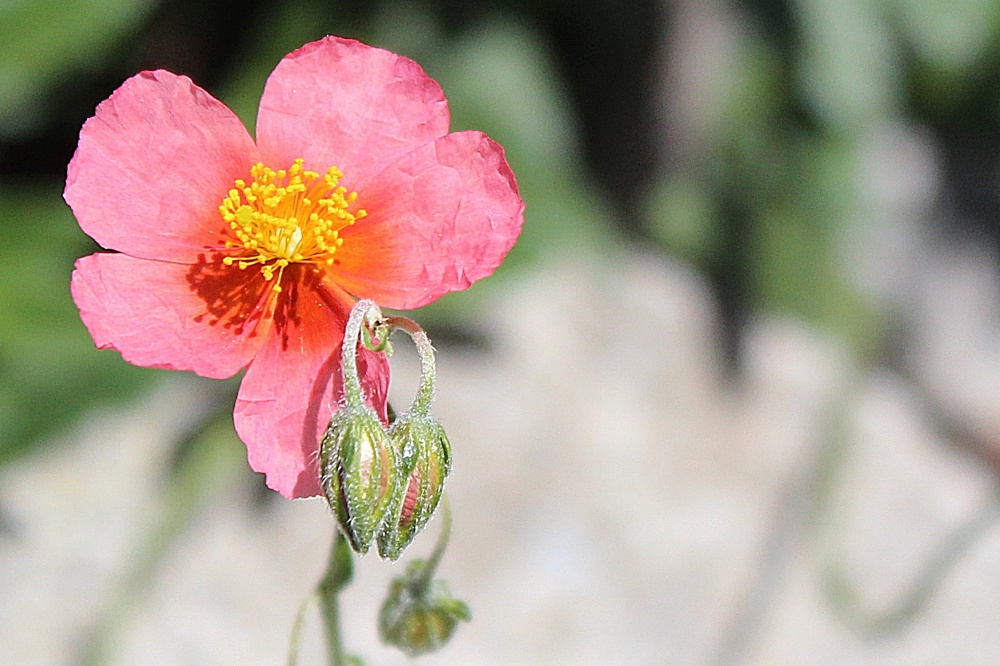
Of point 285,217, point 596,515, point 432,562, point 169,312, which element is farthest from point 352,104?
point 596,515

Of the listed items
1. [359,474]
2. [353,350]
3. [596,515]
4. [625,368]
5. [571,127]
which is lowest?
[359,474]

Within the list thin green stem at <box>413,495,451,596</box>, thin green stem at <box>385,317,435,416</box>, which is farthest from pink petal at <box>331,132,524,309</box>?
thin green stem at <box>413,495,451,596</box>

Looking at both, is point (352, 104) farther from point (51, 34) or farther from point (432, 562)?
point (51, 34)

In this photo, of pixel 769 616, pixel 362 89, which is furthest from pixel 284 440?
pixel 769 616

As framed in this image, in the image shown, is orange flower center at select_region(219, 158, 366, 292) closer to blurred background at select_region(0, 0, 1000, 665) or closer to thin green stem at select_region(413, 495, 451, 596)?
thin green stem at select_region(413, 495, 451, 596)

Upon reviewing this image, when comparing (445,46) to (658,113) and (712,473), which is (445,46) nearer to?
(658,113)

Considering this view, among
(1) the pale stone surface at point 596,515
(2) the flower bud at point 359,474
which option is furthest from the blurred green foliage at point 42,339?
(2) the flower bud at point 359,474
